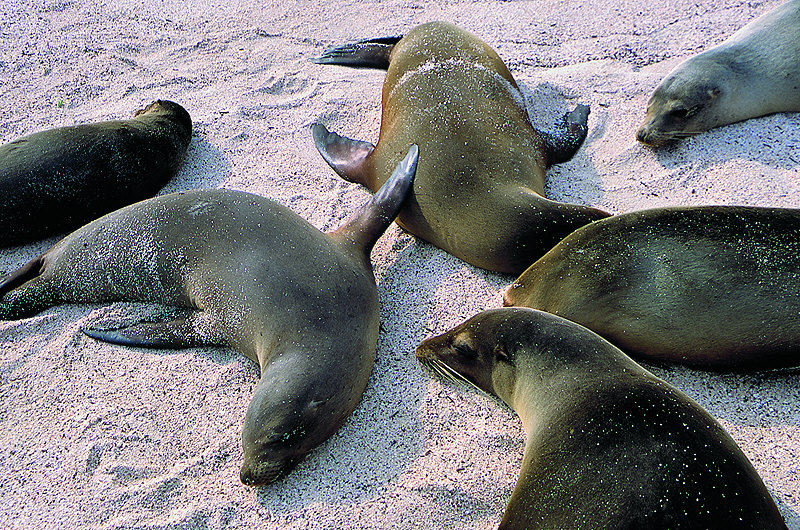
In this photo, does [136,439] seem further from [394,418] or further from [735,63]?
[735,63]

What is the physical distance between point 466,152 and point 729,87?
6.22ft

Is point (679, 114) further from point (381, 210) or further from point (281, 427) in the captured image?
point (281, 427)

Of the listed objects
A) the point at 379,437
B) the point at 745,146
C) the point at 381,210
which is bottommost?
the point at 379,437

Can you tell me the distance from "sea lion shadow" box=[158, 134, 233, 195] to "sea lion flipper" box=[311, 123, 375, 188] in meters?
0.59

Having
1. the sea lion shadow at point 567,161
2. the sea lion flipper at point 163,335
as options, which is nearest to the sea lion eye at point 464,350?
the sea lion flipper at point 163,335

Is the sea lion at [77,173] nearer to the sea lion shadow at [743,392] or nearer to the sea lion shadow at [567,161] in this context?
the sea lion shadow at [567,161]

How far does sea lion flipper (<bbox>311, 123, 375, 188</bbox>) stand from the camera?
4312 mm

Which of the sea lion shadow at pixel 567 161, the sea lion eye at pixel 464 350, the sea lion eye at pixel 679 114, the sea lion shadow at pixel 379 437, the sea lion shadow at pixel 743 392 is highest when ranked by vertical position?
the sea lion eye at pixel 679 114

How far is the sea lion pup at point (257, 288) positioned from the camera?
9.25 feet

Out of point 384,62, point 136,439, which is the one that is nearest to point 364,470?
point 136,439

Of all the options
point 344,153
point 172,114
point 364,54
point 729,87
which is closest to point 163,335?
point 344,153

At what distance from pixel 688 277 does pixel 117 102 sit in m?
3.95

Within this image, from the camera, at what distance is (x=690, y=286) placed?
298 centimetres

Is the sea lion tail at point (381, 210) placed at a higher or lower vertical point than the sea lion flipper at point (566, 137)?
higher
